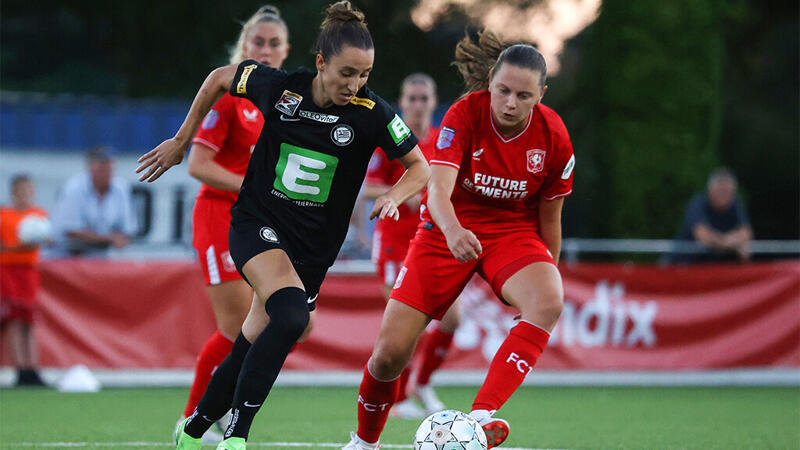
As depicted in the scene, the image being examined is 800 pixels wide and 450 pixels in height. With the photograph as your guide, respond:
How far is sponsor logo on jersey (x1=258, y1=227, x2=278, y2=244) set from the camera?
4.99 m

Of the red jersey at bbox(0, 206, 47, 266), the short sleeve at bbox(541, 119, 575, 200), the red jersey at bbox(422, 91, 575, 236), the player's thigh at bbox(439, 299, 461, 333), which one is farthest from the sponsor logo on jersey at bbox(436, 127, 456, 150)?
the red jersey at bbox(0, 206, 47, 266)

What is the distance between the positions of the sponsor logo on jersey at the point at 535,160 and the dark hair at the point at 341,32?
3.24 ft

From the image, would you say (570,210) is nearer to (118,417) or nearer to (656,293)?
(656,293)

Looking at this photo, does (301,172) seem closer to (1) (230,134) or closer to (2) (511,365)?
(2) (511,365)

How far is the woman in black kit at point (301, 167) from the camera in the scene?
497 centimetres

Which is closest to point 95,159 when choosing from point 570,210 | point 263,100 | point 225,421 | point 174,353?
point 174,353

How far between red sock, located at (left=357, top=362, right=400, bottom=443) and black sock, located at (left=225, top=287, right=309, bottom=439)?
765mm

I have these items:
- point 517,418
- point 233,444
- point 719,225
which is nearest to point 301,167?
point 233,444

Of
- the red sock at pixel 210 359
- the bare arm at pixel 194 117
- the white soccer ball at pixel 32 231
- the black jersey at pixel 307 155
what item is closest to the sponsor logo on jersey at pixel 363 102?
the black jersey at pixel 307 155

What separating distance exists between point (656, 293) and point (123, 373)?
18.9 feet

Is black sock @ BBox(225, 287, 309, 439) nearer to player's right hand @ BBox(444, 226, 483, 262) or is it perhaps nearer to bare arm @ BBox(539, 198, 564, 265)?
player's right hand @ BBox(444, 226, 483, 262)

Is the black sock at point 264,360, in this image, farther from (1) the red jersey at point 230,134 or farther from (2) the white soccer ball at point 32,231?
(2) the white soccer ball at point 32,231

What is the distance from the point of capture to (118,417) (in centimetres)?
812

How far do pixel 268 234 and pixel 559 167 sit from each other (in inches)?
59.1
